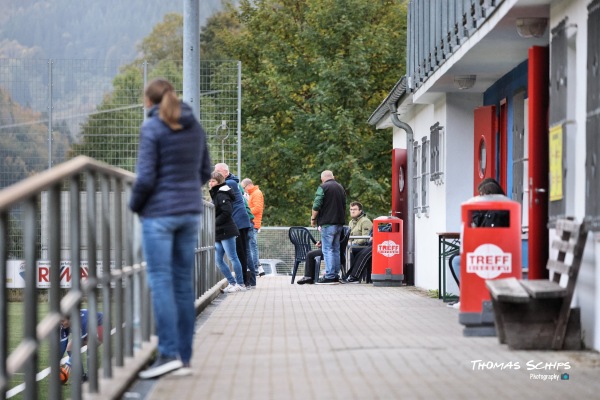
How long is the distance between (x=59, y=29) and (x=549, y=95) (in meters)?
122

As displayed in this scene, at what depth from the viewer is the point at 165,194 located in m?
8.40

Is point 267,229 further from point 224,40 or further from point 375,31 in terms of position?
point 224,40

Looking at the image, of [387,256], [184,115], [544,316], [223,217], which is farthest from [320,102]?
[184,115]

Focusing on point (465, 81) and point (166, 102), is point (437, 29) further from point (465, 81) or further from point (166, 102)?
point (166, 102)

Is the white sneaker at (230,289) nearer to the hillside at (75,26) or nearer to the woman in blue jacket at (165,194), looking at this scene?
the woman in blue jacket at (165,194)

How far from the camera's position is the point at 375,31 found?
45.9 m

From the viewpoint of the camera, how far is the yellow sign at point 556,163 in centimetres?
1113

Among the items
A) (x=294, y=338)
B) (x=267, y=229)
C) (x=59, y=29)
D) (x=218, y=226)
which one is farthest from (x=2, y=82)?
(x=59, y=29)

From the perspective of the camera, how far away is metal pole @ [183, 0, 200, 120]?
14.8 metres

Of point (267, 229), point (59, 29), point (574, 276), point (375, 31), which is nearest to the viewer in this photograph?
point (574, 276)

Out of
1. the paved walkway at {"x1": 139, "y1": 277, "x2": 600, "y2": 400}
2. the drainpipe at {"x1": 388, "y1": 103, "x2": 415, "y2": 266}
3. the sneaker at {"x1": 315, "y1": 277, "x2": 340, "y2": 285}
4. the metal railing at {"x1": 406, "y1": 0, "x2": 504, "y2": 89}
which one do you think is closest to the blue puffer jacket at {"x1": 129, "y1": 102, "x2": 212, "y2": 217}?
the paved walkway at {"x1": 139, "y1": 277, "x2": 600, "y2": 400}

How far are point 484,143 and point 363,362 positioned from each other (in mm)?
9730

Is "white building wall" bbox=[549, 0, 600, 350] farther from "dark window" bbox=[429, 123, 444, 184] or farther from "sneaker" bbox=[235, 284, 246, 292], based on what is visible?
"sneaker" bbox=[235, 284, 246, 292]

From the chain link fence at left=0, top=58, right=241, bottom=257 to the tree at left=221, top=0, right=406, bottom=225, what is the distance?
49.2ft
